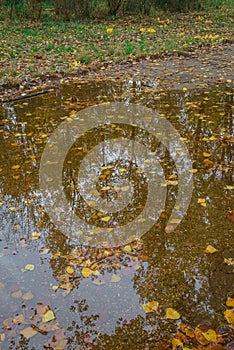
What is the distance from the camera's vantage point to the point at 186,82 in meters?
7.43

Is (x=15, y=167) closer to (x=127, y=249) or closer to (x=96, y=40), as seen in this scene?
(x=127, y=249)

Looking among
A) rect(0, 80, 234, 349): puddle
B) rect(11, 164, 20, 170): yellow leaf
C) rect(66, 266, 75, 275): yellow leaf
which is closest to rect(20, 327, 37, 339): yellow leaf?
rect(0, 80, 234, 349): puddle

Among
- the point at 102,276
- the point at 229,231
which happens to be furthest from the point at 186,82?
the point at 102,276

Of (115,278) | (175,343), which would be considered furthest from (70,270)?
(175,343)

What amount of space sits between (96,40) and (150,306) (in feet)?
36.3

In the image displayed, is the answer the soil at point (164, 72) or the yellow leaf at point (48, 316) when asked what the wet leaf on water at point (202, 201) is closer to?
the yellow leaf at point (48, 316)

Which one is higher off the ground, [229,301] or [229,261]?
[229,261]

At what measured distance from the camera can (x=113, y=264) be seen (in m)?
2.82

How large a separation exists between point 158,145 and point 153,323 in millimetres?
2753

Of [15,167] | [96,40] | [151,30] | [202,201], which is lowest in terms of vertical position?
[202,201]

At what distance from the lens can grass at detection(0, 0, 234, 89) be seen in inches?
336

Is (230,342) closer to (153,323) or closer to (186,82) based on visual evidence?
(153,323)

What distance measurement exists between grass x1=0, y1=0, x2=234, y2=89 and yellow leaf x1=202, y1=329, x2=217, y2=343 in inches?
243

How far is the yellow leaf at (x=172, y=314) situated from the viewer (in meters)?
2.36
